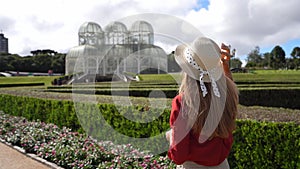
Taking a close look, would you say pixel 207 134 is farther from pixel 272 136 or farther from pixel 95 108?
pixel 95 108

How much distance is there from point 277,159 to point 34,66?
72509 millimetres

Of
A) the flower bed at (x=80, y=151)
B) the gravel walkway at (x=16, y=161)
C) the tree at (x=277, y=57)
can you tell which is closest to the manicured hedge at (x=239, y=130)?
the flower bed at (x=80, y=151)

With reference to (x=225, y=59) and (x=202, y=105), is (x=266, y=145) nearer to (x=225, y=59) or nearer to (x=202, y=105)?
(x=225, y=59)

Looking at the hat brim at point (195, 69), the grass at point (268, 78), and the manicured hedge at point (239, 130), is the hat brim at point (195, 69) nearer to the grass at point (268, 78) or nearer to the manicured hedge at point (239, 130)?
the manicured hedge at point (239, 130)

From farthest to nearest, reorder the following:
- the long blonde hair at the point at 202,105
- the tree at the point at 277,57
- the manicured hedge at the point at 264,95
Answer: the tree at the point at 277,57 < the manicured hedge at the point at 264,95 < the long blonde hair at the point at 202,105

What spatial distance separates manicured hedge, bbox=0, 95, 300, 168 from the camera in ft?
11.8

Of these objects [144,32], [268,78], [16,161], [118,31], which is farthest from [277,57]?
[144,32]

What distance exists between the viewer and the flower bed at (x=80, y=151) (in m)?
4.85

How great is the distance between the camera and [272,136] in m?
3.70

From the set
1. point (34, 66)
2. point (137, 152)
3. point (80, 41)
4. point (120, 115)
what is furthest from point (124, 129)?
point (34, 66)

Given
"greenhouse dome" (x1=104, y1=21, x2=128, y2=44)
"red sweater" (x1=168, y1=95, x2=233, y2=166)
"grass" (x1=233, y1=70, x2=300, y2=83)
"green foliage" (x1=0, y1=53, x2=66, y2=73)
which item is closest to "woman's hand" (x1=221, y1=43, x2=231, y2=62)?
"red sweater" (x1=168, y1=95, x2=233, y2=166)

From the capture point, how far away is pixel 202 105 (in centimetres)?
182

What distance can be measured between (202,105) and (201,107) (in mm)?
13

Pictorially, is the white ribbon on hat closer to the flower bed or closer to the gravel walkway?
the flower bed
